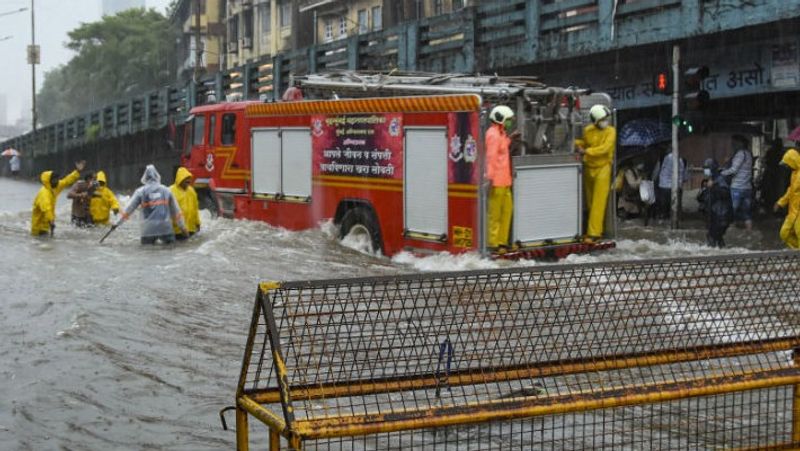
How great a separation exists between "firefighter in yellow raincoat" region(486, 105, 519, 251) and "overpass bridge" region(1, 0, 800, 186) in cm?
598

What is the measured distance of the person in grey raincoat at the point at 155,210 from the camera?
51.7 ft

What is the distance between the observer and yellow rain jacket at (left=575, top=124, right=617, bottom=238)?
45.3 ft

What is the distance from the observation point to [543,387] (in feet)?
16.5

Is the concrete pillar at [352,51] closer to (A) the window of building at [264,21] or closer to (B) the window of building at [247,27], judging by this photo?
(A) the window of building at [264,21]

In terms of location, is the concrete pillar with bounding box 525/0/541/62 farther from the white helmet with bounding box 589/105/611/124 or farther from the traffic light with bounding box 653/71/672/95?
the white helmet with bounding box 589/105/611/124

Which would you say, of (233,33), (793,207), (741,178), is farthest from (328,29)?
(793,207)

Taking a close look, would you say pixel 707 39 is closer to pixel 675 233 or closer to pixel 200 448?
pixel 675 233

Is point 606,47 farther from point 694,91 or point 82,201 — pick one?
point 82,201

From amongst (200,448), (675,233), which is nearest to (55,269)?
(200,448)

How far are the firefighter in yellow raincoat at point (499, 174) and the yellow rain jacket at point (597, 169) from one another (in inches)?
49.2

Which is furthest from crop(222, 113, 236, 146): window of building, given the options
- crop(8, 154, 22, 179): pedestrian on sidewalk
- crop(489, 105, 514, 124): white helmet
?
crop(8, 154, 22, 179): pedestrian on sidewalk

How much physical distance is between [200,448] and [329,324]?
7.90 feet

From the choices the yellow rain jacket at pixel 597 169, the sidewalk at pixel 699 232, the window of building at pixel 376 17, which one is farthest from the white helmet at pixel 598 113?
the window of building at pixel 376 17

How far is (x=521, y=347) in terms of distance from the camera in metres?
4.75
